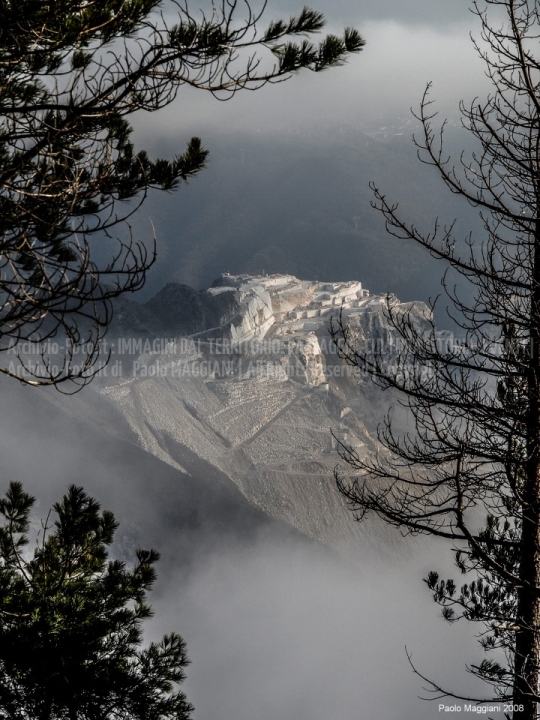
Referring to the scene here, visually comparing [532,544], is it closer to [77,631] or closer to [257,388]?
[77,631]

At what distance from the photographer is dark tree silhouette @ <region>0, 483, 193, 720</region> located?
5.86 meters

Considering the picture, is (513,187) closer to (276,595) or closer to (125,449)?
(276,595)

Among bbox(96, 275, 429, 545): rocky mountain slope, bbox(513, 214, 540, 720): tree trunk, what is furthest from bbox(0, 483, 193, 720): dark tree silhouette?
bbox(96, 275, 429, 545): rocky mountain slope

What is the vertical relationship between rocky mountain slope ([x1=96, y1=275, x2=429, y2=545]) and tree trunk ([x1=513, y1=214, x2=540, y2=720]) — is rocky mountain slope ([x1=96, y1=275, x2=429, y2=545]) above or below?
above

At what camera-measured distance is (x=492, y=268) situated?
4.45 meters

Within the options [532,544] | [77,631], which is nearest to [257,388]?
[77,631]

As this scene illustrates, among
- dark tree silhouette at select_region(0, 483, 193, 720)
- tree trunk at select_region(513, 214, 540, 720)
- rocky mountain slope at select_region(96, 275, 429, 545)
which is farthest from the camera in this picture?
rocky mountain slope at select_region(96, 275, 429, 545)

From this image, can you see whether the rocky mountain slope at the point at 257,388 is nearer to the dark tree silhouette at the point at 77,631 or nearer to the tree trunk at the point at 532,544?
the dark tree silhouette at the point at 77,631

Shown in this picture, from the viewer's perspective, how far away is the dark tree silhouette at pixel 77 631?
19.2 feet

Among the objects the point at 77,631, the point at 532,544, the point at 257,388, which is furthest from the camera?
the point at 257,388

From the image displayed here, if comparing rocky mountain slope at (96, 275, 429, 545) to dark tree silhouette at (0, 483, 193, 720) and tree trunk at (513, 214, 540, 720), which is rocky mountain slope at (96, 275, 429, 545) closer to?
dark tree silhouette at (0, 483, 193, 720)

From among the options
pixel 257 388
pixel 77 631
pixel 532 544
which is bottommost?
pixel 77 631

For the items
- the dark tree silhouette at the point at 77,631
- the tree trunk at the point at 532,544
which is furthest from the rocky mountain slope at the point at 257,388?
the tree trunk at the point at 532,544

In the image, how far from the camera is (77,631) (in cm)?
614
